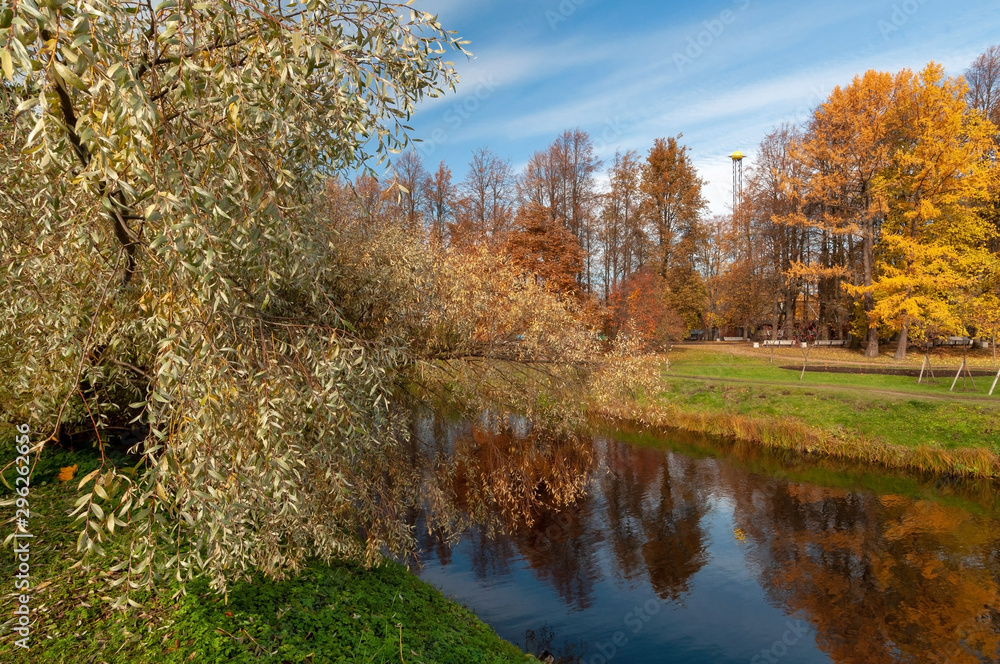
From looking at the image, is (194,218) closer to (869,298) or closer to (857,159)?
(869,298)

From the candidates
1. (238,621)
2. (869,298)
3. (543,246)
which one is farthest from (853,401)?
(238,621)

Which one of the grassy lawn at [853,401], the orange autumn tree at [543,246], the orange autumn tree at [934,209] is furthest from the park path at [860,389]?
the orange autumn tree at [543,246]

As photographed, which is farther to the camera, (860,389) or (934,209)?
(934,209)

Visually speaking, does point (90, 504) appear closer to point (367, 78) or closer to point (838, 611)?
point (367, 78)

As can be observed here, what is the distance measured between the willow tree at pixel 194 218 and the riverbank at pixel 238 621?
26.0 inches

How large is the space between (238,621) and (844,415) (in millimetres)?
21304

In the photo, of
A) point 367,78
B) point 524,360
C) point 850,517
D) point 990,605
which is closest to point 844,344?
point 850,517

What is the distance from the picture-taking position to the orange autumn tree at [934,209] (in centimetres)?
2791

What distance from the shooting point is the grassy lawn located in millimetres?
17672

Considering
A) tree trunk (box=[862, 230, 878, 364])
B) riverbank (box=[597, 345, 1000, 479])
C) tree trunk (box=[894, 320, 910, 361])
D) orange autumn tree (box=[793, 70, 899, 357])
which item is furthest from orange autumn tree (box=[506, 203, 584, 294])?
tree trunk (box=[894, 320, 910, 361])

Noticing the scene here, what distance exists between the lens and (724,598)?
10898 mm

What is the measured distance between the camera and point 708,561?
486 inches

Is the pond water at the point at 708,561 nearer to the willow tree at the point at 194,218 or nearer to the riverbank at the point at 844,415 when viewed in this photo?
the riverbank at the point at 844,415

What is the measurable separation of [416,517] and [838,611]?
9.58 m
